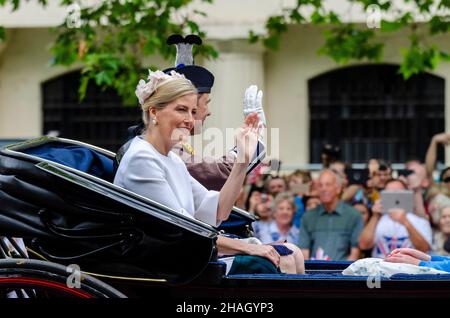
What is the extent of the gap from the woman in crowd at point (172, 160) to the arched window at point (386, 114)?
12.2 metres

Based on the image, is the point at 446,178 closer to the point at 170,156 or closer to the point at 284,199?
the point at 284,199

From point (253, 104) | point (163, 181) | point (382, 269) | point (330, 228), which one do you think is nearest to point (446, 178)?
point (330, 228)

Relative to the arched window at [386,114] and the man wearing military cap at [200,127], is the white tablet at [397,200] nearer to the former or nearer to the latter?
the man wearing military cap at [200,127]

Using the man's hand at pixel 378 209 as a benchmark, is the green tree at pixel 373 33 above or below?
above

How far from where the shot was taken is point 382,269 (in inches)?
271

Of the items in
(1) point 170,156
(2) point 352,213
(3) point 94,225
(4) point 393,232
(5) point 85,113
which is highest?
(5) point 85,113

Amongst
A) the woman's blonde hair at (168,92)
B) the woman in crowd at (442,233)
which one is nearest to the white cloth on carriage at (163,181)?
the woman's blonde hair at (168,92)

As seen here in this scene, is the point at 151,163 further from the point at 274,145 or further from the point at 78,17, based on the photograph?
the point at 78,17

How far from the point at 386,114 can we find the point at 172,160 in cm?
1259

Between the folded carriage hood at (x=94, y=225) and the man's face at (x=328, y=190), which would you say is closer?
the folded carriage hood at (x=94, y=225)

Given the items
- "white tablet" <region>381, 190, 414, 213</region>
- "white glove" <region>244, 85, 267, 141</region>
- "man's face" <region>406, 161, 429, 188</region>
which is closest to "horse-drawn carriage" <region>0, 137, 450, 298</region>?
"white glove" <region>244, 85, 267, 141</region>

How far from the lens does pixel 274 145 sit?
822cm

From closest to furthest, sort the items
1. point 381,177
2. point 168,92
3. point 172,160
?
point 168,92 → point 172,160 → point 381,177

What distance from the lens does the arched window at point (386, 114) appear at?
19375 mm
